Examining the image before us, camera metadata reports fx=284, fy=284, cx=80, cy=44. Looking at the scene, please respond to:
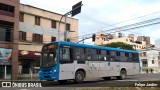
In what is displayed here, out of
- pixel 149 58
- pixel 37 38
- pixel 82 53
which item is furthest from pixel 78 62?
pixel 149 58

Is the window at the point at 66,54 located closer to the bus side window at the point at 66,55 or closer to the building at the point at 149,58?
the bus side window at the point at 66,55

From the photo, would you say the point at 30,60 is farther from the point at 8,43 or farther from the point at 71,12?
the point at 71,12

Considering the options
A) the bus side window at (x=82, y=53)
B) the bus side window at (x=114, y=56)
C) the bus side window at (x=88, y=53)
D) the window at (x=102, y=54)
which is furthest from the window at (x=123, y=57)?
the bus side window at (x=82, y=53)

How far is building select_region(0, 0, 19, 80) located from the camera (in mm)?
39406

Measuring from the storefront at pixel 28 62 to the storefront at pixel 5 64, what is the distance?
2.10 metres

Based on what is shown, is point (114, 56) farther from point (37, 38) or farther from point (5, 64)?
point (37, 38)

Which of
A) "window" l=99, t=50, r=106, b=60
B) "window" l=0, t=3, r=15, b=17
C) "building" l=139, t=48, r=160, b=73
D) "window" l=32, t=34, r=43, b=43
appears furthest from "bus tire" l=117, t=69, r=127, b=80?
"building" l=139, t=48, r=160, b=73

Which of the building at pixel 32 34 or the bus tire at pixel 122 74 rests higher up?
the building at pixel 32 34

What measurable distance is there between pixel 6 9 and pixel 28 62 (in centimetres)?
879

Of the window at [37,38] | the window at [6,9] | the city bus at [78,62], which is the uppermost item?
the window at [6,9]

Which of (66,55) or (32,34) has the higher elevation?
(32,34)

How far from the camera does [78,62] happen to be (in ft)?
74.8

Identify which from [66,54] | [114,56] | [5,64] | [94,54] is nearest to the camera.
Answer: [66,54]

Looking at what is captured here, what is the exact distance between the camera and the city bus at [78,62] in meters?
21.3
